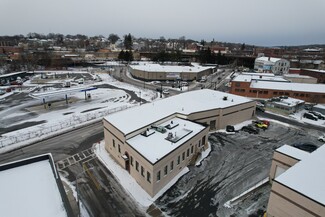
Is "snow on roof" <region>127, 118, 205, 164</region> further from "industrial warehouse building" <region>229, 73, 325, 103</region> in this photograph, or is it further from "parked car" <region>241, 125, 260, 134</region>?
"industrial warehouse building" <region>229, 73, 325, 103</region>

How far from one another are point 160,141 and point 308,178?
619 inches

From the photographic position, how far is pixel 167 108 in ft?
118

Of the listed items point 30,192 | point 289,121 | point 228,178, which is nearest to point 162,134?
point 228,178

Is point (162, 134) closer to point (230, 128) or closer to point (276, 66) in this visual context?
point (230, 128)

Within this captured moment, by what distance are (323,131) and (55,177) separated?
155 feet

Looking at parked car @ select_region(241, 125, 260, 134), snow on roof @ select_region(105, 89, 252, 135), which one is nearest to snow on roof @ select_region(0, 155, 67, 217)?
snow on roof @ select_region(105, 89, 252, 135)

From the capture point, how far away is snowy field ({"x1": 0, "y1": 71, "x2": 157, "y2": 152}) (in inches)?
1371

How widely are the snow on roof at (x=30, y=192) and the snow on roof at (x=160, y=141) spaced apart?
9.37 m

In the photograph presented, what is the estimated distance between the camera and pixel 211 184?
2381 centimetres

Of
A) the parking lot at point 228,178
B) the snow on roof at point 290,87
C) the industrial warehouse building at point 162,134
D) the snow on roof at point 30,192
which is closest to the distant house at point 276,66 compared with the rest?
the snow on roof at point 290,87

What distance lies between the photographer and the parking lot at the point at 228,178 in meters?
20.4

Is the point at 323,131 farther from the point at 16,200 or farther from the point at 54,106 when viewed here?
the point at 54,106

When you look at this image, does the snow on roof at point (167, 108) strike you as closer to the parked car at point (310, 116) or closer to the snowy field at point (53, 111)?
the snowy field at point (53, 111)

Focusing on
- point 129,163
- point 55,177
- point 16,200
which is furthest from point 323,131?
point 16,200
